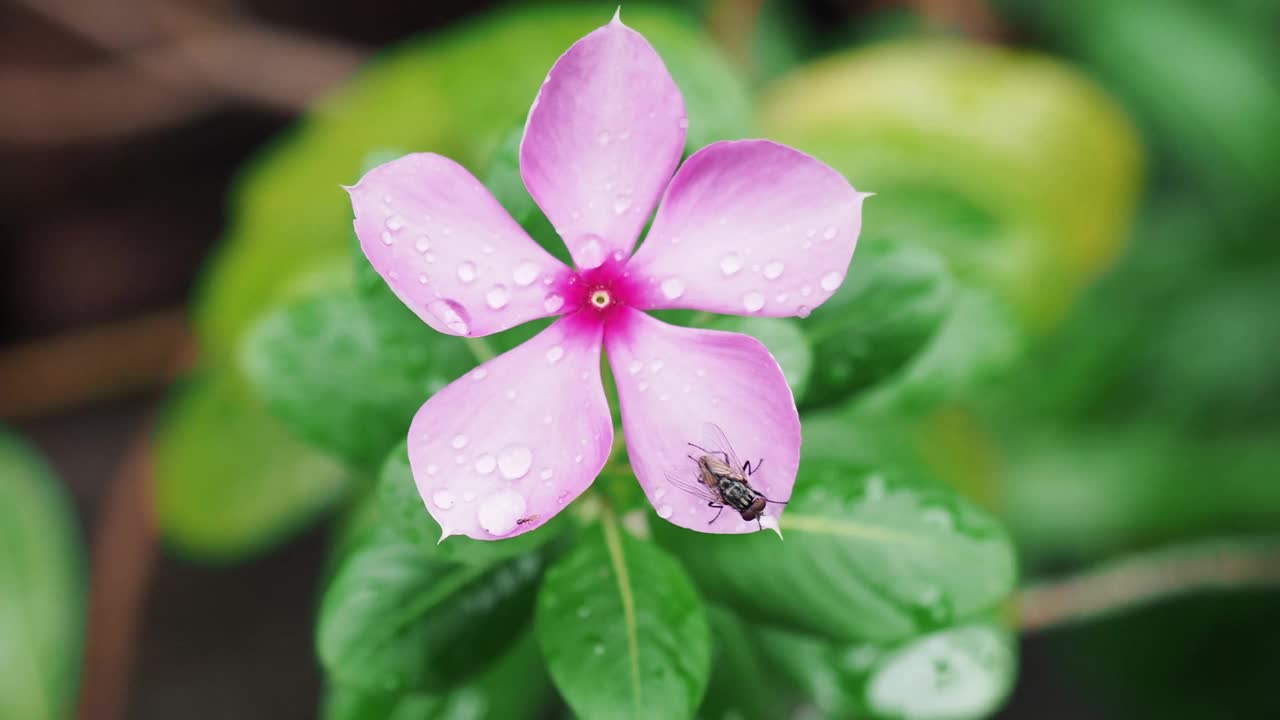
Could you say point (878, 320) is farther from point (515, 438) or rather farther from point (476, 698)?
point (476, 698)

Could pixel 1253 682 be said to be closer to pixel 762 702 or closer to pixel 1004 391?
pixel 1004 391

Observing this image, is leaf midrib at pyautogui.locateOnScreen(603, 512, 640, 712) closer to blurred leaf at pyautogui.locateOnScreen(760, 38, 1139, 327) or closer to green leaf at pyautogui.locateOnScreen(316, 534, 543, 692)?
green leaf at pyautogui.locateOnScreen(316, 534, 543, 692)

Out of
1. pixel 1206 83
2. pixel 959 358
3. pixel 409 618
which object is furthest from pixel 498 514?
pixel 1206 83

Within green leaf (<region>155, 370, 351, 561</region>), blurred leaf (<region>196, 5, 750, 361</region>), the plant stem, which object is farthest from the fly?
green leaf (<region>155, 370, 351, 561</region>)

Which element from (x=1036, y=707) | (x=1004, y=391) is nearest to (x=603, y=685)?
(x=1004, y=391)

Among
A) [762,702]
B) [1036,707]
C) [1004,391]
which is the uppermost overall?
[762,702]

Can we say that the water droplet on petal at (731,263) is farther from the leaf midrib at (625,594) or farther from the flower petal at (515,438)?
the leaf midrib at (625,594)
